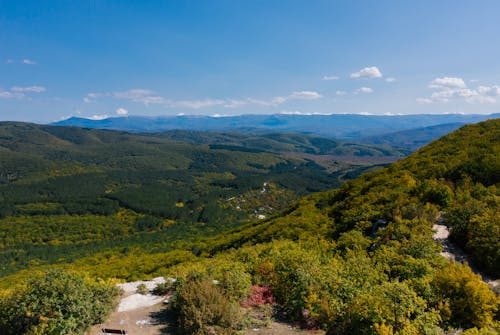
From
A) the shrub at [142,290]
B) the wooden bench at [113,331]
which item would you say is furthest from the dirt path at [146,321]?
the shrub at [142,290]

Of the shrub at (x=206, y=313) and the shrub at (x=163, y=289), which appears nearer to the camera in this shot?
the shrub at (x=206, y=313)

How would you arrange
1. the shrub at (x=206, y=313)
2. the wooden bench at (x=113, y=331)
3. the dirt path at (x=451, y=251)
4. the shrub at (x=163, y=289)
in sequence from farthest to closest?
the dirt path at (x=451, y=251) → the shrub at (x=163, y=289) → the wooden bench at (x=113, y=331) → the shrub at (x=206, y=313)

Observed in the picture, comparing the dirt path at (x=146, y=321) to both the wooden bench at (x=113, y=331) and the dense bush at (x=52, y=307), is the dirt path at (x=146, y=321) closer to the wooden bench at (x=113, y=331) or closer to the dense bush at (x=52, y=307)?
the wooden bench at (x=113, y=331)

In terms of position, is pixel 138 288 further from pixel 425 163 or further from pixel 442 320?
pixel 425 163

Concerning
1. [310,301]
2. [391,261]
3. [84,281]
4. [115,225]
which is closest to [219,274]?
[310,301]

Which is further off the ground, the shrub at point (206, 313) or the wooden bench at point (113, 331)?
the shrub at point (206, 313)

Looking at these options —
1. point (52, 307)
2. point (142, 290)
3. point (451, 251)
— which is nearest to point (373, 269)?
point (451, 251)

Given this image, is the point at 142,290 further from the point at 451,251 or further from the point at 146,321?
the point at 451,251

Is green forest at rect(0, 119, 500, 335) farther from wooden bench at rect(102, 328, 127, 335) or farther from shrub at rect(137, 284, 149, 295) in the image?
shrub at rect(137, 284, 149, 295)
